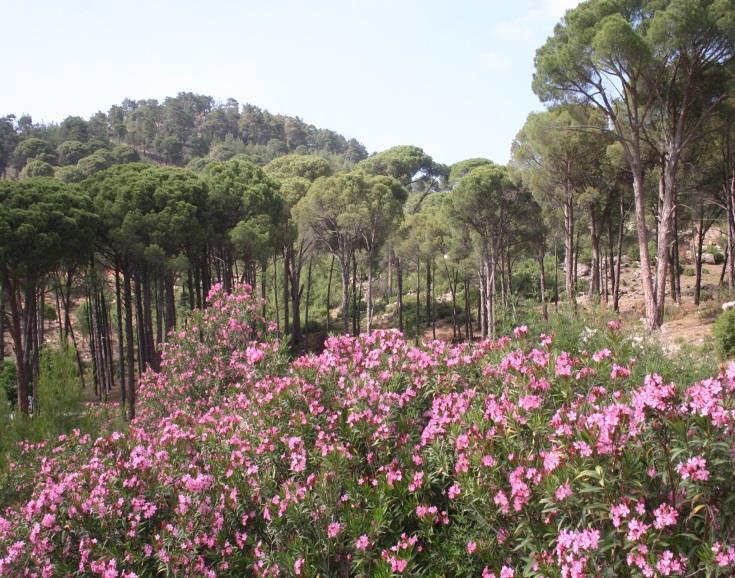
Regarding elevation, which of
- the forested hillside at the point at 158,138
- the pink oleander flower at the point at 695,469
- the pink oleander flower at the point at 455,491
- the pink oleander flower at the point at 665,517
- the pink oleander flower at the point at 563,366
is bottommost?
the pink oleander flower at the point at 455,491

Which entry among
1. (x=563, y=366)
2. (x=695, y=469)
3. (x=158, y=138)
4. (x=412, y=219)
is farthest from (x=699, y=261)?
(x=158, y=138)

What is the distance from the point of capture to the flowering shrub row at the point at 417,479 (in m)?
2.35

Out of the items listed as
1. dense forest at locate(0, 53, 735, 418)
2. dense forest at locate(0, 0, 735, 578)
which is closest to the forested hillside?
dense forest at locate(0, 53, 735, 418)

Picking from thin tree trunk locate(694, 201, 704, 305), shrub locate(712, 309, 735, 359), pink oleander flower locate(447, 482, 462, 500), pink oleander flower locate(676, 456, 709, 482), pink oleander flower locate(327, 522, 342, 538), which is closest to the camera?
pink oleander flower locate(676, 456, 709, 482)

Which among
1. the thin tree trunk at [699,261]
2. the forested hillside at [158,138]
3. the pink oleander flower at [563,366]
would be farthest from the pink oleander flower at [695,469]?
the forested hillside at [158,138]

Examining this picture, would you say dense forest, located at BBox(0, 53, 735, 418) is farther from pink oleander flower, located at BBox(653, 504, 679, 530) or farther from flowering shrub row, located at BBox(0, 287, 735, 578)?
pink oleander flower, located at BBox(653, 504, 679, 530)

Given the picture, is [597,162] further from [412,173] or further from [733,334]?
[412,173]

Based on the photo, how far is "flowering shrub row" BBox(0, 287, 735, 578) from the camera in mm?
2346

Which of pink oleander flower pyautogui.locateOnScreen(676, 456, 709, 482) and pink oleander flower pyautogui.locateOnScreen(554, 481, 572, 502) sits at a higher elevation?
pink oleander flower pyautogui.locateOnScreen(676, 456, 709, 482)

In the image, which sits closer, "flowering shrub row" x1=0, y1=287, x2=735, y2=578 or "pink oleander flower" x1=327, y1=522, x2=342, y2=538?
"flowering shrub row" x1=0, y1=287, x2=735, y2=578

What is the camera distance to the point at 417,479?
331cm

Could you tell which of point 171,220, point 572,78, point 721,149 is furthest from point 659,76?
point 171,220

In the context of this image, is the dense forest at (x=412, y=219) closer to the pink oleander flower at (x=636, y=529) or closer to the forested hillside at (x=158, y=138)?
the pink oleander flower at (x=636, y=529)

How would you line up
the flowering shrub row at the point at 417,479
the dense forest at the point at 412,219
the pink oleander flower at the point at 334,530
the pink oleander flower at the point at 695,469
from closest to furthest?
the pink oleander flower at the point at 695,469 < the flowering shrub row at the point at 417,479 < the pink oleander flower at the point at 334,530 < the dense forest at the point at 412,219
